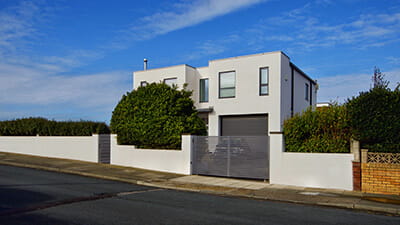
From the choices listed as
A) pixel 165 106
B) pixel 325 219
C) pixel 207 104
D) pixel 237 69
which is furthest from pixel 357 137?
pixel 207 104

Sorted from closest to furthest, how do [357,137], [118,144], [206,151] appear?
[357,137] → [206,151] → [118,144]

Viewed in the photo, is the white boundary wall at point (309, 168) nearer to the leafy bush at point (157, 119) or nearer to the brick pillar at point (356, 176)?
the brick pillar at point (356, 176)

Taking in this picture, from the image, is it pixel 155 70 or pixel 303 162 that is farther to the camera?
pixel 155 70

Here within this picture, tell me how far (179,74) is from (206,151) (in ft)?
36.2

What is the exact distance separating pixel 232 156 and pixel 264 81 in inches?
Answer: 361

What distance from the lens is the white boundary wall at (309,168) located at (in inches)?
454

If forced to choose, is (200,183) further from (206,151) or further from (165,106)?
(165,106)

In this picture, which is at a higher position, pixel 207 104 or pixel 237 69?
pixel 237 69

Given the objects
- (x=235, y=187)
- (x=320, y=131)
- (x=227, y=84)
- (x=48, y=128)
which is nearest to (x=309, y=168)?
(x=320, y=131)

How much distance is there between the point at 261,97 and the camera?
21906mm

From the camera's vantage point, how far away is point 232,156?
1405 cm

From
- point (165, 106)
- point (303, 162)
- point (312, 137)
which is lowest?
point (303, 162)

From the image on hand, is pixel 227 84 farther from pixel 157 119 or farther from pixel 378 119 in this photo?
pixel 378 119

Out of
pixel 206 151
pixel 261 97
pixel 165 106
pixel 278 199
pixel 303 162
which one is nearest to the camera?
pixel 278 199
